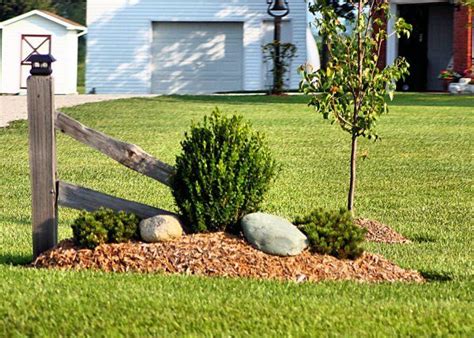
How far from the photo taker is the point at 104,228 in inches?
320

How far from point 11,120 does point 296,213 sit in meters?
13.7

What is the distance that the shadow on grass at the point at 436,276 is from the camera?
8.27 m

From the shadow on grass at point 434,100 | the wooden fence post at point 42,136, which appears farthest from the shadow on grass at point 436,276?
the shadow on grass at point 434,100

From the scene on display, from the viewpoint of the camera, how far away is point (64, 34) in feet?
139

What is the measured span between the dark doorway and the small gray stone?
102ft

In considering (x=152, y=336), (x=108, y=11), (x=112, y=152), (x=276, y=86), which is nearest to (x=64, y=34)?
(x=108, y=11)

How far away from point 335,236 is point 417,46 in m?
31.5

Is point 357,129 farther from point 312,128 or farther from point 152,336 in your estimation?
point 312,128

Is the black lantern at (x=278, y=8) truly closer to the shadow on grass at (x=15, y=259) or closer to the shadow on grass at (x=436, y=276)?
the shadow on grass at (x=15, y=259)

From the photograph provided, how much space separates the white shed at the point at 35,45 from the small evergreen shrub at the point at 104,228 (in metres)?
33.8

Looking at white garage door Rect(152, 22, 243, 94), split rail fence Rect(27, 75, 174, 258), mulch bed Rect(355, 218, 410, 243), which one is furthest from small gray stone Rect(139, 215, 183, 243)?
white garage door Rect(152, 22, 243, 94)

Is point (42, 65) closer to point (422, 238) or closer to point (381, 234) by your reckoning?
point (381, 234)

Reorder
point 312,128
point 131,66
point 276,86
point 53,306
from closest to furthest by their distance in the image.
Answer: point 53,306
point 312,128
point 276,86
point 131,66

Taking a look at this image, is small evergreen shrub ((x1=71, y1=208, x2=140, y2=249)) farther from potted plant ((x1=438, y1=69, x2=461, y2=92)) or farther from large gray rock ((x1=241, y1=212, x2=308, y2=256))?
potted plant ((x1=438, y1=69, x2=461, y2=92))
